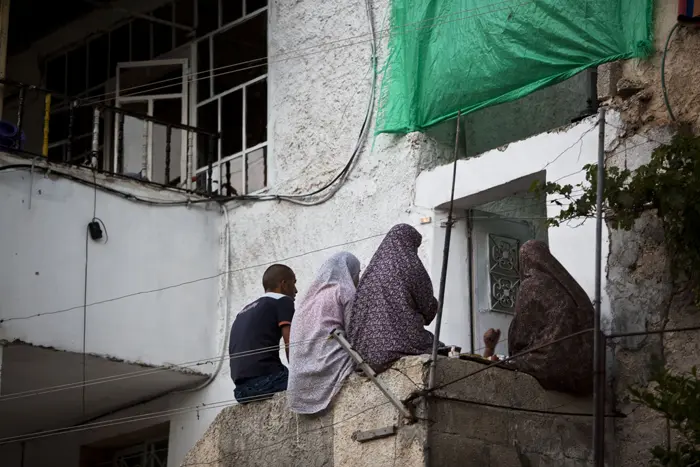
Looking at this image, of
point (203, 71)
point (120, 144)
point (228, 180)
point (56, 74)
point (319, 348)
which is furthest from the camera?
point (56, 74)

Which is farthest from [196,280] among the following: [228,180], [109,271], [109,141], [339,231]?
[109,141]

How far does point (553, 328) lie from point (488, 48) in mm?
2296

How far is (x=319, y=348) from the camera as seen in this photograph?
8.38 metres

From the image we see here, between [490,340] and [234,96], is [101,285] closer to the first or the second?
[234,96]

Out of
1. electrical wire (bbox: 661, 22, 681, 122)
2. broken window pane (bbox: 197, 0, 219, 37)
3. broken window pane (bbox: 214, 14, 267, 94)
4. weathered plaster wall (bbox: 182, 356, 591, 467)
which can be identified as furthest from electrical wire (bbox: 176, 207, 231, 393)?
electrical wire (bbox: 661, 22, 681, 122)

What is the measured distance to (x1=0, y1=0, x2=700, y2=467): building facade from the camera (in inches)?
400

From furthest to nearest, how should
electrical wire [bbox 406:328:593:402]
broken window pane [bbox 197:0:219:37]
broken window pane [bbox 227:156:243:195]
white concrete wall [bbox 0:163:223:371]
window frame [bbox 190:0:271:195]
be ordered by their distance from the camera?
broken window pane [bbox 197:0:219:37] → broken window pane [bbox 227:156:243:195] → window frame [bbox 190:0:271:195] → white concrete wall [bbox 0:163:223:371] → electrical wire [bbox 406:328:593:402]

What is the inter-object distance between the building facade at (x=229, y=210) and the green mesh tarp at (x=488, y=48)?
189mm

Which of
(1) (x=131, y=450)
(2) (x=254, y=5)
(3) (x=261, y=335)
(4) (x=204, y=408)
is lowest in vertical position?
(1) (x=131, y=450)

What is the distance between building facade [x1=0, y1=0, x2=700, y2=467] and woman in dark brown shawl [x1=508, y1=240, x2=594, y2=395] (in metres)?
0.55

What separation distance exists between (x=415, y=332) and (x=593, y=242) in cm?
160

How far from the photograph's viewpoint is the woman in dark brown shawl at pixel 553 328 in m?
8.34

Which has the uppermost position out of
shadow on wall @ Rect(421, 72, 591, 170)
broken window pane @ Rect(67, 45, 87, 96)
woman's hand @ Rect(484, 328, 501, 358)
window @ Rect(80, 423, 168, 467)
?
broken window pane @ Rect(67, 45, 87, 96)

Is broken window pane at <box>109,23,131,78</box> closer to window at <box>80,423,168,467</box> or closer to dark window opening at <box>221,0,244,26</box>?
dark window opening at <box>221,0,244,26</box>
